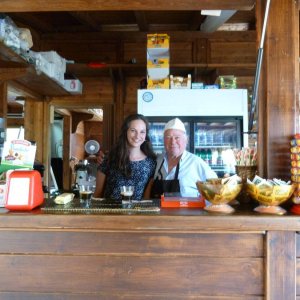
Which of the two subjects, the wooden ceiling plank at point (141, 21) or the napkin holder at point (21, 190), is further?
the wooden ceiling plank at point (141, 21)

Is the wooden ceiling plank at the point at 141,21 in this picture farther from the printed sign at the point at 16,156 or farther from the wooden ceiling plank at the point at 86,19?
the printed sign at the point at 16,156

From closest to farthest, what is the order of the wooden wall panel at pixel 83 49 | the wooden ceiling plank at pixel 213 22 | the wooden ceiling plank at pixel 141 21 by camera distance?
the wooden ceiling plank at pixel 213 22
the wooden ceiling plank at pixel 141 21
the wooden wall panel at pixel 83 49

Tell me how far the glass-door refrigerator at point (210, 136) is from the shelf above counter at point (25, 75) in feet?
4.03

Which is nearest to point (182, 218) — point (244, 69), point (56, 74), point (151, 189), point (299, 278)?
point (299, 278)

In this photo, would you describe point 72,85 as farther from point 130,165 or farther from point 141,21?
point 130,165

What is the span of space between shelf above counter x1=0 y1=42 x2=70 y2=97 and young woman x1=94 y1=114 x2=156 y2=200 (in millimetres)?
1305

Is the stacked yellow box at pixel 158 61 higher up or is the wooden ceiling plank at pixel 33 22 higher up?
the wooden ceiling plank at pixel 33 22

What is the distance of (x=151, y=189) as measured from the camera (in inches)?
91.1

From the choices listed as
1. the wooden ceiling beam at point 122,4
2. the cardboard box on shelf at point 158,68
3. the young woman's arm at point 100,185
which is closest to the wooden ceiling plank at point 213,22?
the cardboard box on shelf at point 158,68

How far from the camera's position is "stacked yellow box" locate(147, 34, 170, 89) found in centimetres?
388

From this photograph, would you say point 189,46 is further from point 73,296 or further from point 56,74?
point 73,296

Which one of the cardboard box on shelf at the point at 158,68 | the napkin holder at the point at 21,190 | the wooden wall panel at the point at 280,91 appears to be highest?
the cardboard box on shelf at the point at 158,68

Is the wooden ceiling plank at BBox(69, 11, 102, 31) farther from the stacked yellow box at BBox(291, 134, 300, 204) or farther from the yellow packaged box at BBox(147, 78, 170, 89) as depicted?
the stacked yellow box at BBox(291, 134, 300, 204)

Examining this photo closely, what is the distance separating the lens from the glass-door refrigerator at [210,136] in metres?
3.92
